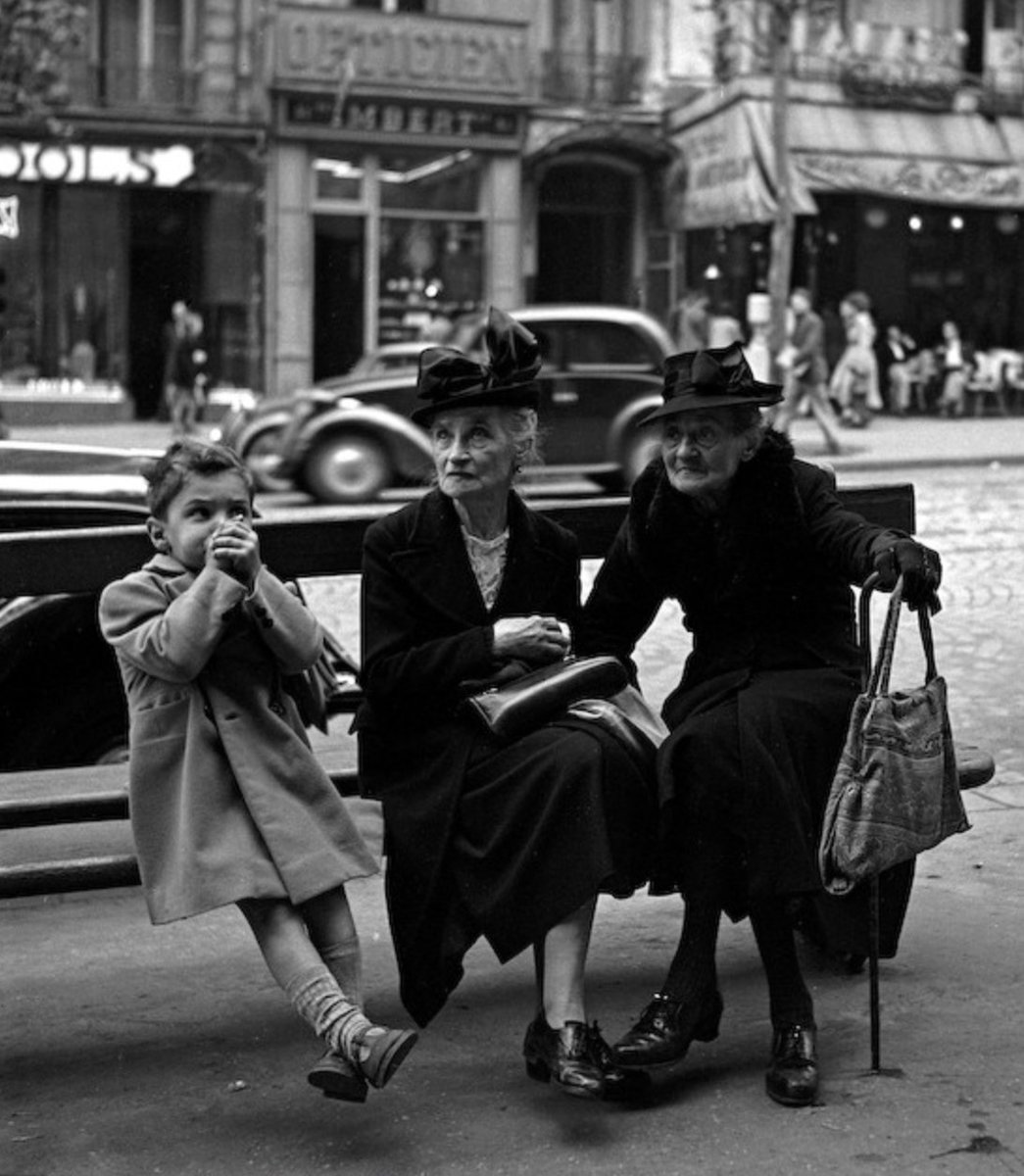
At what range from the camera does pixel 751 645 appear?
13.9 feet

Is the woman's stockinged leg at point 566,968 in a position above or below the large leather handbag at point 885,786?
below

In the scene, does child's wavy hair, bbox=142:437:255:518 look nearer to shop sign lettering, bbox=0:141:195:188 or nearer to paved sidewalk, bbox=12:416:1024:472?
paved sidewalk, bbox=12:416:1024:472

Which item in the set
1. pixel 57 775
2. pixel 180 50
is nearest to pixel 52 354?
pixel 180 50

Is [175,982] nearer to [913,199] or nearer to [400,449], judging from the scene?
[400,449]

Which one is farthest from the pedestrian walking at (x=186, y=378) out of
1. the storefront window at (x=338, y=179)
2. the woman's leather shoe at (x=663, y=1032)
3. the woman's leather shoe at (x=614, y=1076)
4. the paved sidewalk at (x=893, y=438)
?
the woman's leather shoe at (x=614, y=1076)

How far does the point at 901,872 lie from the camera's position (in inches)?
172

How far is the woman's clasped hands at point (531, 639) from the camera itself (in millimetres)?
4004

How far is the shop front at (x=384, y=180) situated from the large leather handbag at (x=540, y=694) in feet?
78.9

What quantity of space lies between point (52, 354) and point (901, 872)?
24.9 metres

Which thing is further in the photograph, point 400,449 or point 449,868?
point 400,449

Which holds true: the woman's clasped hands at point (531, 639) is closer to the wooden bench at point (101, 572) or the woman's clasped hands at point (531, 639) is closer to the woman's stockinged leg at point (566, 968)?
the woman's stockinged leg at point (566, 968)

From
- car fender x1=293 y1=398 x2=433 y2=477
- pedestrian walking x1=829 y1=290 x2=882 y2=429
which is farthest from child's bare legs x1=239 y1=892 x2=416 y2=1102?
pedestrian walking x1=829 y1=290 x2=882 y2=429

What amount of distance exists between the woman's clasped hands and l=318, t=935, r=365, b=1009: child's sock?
0.66m

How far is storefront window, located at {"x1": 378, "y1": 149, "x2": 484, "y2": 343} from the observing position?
94.5ft
